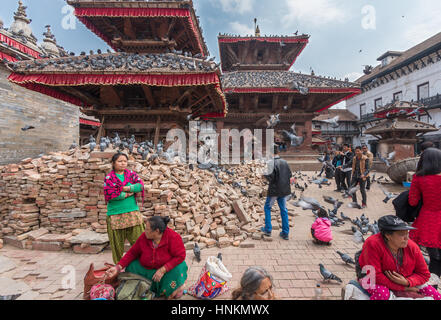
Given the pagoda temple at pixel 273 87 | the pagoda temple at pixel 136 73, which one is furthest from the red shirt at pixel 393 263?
the pagoda temple at pixel 273 87

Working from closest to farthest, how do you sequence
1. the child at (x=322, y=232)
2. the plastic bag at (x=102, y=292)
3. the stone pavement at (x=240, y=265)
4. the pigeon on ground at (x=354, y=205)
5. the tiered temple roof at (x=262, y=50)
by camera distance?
1. the plastic bag at (x=102, y=292)
2. the stone pavement at (x=240, y=265)
3. the child at (x=322, y=232)
4. the pigeon on ground at (x=354, y=205)
5. the tiered temple roof at (x=262, y=50)

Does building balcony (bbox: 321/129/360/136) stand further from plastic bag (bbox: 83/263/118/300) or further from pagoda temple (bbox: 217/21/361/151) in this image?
plastic bag (bbox: 83/263/118/300)

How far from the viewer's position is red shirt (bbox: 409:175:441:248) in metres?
2.30

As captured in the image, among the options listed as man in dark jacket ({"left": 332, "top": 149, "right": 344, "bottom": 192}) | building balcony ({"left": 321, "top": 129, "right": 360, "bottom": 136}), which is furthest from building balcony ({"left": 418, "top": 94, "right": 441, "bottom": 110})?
man in dark jacket ({"left": 332, "top": 149, "right": 344, "bottom": 192})

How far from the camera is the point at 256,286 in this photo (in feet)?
5.51

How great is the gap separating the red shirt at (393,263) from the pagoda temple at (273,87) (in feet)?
35.6

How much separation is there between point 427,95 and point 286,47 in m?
15.7

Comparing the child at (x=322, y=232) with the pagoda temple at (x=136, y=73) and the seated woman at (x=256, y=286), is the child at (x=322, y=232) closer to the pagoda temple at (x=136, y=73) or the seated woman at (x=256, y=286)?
the seated woman at (x=256, y=286)

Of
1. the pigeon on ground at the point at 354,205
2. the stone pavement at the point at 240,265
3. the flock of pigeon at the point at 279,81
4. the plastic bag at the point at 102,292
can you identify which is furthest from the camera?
the flock of pigeon at the point at 279,81

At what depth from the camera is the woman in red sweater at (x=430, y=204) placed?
2.31 metres

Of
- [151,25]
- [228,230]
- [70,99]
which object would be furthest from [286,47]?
[228,230]

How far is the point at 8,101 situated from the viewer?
23.6 feet

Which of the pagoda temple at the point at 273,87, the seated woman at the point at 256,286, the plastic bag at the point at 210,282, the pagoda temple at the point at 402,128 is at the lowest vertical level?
the plastic bag at the point at 210,282

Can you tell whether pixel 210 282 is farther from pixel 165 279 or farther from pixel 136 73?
pixel 136 73
